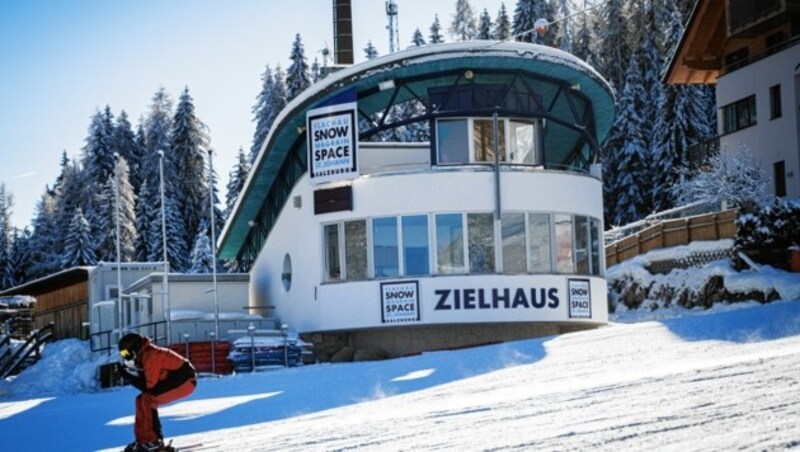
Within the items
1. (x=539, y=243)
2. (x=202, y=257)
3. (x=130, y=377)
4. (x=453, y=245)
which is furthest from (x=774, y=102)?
(x=202, y=257)

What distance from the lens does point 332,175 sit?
29812 mm

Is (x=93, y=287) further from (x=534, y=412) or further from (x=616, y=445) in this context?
(x=616, y=445)

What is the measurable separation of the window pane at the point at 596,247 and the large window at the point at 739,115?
762 inches

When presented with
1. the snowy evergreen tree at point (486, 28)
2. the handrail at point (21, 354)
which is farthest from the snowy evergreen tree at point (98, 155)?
the handrail at point (21, 354)

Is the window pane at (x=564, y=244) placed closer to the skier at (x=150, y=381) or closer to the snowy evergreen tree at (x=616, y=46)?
the skier at (x=150, y=381)

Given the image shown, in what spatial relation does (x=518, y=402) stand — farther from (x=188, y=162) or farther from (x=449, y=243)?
(x=188, y=162)

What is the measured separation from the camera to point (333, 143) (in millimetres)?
30047

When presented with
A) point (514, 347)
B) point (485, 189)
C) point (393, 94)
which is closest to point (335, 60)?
point (393, 94)

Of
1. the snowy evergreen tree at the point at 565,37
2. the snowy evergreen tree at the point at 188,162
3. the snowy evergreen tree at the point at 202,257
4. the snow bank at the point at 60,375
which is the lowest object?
the snow bank at the point at 60,375

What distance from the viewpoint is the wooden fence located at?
4022 centimetres

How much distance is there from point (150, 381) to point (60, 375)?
25318 mm

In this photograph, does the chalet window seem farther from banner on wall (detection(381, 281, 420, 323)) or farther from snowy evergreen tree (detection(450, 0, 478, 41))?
snowy evergreen tree (detection(450, 0, 478, 41))

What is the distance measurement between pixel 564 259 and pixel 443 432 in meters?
16.1

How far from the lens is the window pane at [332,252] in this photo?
97.6ft
